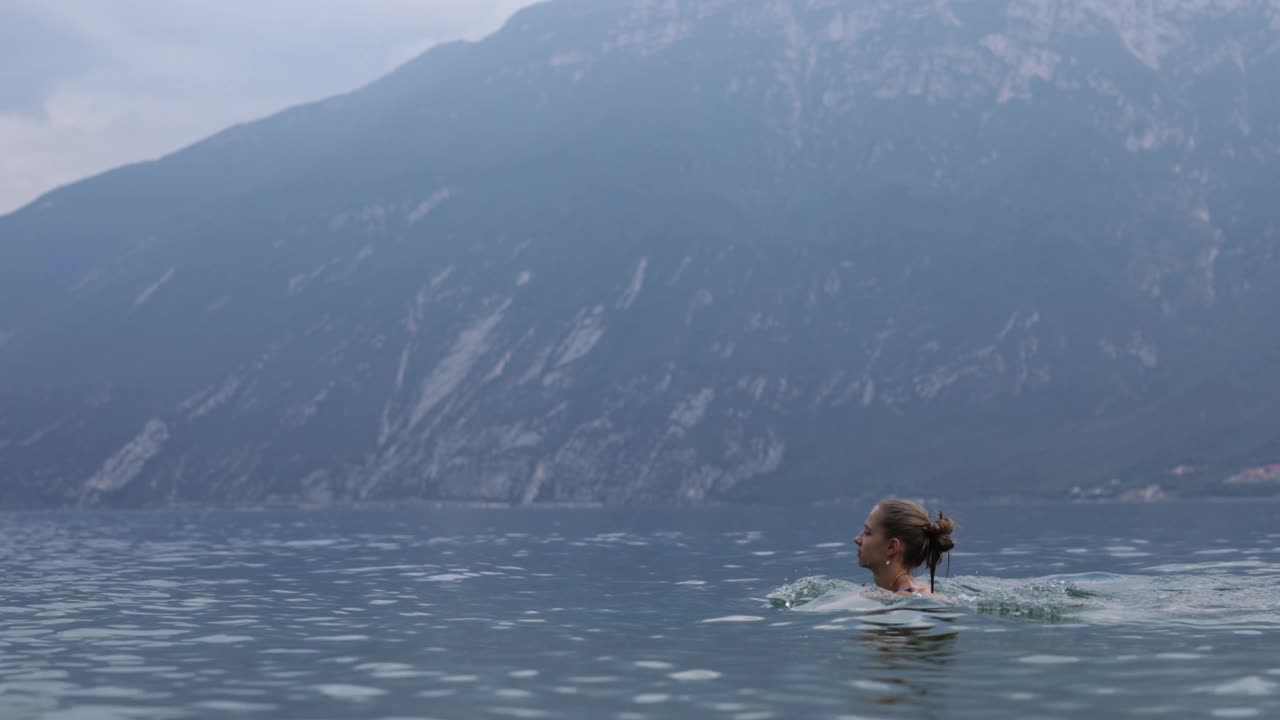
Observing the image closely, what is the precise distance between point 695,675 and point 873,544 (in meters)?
4.85

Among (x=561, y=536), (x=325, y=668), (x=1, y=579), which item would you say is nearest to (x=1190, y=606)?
(x=325, y=668)

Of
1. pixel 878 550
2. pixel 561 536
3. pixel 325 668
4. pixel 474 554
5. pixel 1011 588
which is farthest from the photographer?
pixel 561 536

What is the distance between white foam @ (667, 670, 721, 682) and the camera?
1700 cm

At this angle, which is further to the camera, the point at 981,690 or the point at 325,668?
the point at 325,668

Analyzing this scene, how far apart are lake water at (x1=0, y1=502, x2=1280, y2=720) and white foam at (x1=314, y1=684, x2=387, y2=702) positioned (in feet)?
0.11

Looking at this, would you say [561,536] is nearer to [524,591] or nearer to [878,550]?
[524,591]

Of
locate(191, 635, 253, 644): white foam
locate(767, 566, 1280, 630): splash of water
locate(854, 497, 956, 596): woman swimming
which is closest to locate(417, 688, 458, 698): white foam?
locate(191, 635, 253, 644): white foam

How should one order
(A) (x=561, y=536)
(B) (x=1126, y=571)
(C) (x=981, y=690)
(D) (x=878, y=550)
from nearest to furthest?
(C) (x=981, y=690), (D) (x=878, y=550), (B) (x=1126, y=571), (A) (x=561, y=536)

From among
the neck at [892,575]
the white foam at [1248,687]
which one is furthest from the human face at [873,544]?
the white foam at [1248,687]

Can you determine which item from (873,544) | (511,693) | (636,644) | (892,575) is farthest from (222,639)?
(892,575)

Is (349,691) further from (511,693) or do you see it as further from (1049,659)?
(1049,659)

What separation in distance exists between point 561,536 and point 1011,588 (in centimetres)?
4595

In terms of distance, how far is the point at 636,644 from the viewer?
2083 cm

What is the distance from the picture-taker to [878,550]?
833 inches
